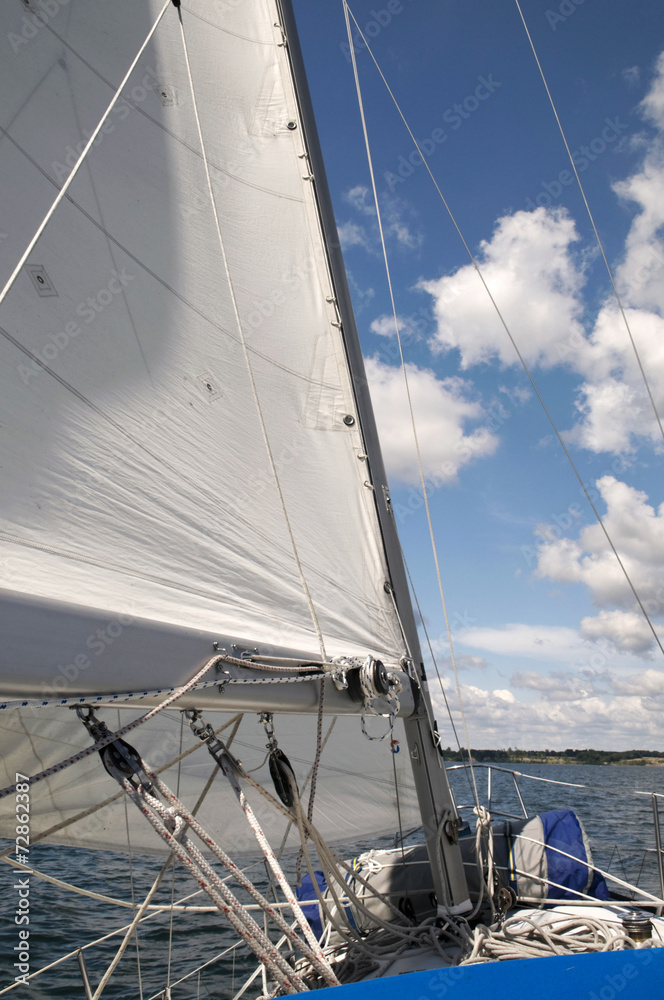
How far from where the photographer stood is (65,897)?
9016 mm

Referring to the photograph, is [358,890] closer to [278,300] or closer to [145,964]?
[145,964]

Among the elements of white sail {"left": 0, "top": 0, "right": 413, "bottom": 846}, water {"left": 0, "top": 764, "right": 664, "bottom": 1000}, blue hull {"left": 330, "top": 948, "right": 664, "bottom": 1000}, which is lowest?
water {"left": 0, "top": 764, "right": 664, "bottom": 1000}

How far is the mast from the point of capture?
3.52 metres

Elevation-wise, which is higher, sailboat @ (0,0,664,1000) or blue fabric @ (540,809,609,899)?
sailboat @ (0,0,664,1000)

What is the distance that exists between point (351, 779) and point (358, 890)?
34.9 inches

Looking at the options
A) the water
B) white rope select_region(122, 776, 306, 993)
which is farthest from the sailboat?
the water

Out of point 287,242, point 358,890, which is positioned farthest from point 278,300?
point 358,890

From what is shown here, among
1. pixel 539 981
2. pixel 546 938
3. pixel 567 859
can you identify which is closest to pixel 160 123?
pixel 539 981

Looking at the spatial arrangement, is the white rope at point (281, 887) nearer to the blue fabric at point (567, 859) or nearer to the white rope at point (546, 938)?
the white rope at point (546, 938)

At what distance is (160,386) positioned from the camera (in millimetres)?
2650

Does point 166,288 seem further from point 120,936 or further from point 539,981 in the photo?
point 120,936

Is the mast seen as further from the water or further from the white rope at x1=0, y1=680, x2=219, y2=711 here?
the white rope at x1=0, y1=680, x2=219, y2=711

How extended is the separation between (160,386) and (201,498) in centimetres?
50

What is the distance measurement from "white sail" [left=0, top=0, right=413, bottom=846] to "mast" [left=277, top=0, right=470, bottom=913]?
0.11 metres
